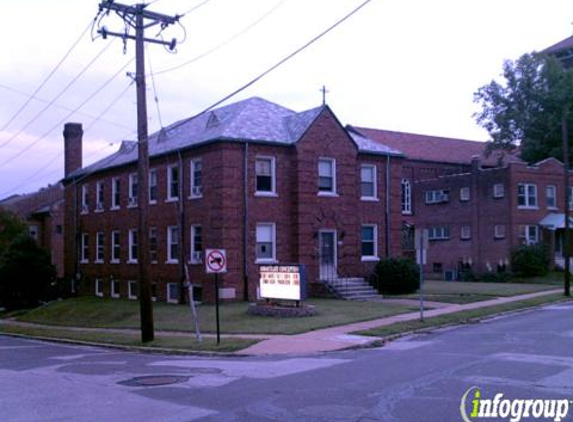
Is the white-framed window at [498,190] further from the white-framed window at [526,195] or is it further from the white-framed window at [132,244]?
the white-framed window at [132,244]

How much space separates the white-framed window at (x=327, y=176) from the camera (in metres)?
32.8

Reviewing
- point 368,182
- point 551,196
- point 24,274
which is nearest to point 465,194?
point 551,196

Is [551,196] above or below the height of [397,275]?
above

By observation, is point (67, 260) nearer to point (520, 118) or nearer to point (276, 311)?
point (276, 311)

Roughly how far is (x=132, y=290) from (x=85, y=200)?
370 inches

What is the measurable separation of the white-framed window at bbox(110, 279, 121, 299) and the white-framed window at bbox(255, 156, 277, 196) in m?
13.0

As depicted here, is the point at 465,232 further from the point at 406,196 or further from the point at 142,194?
the point at 142,194

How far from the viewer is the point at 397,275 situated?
31.9 m

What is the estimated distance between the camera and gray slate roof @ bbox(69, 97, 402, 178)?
31.4 m

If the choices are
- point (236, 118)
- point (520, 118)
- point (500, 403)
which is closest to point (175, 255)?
point (236, 118)

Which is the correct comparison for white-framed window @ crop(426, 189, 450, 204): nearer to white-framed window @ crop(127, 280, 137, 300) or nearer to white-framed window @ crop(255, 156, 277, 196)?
white-framed window @ crop(255, 156, 277, 196)

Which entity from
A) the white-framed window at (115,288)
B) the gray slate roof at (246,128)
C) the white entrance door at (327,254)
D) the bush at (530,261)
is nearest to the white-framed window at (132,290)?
the white-framed window at (115,288)

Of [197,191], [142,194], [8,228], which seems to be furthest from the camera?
[8,228]

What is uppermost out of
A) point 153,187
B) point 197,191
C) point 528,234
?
point 153,187
